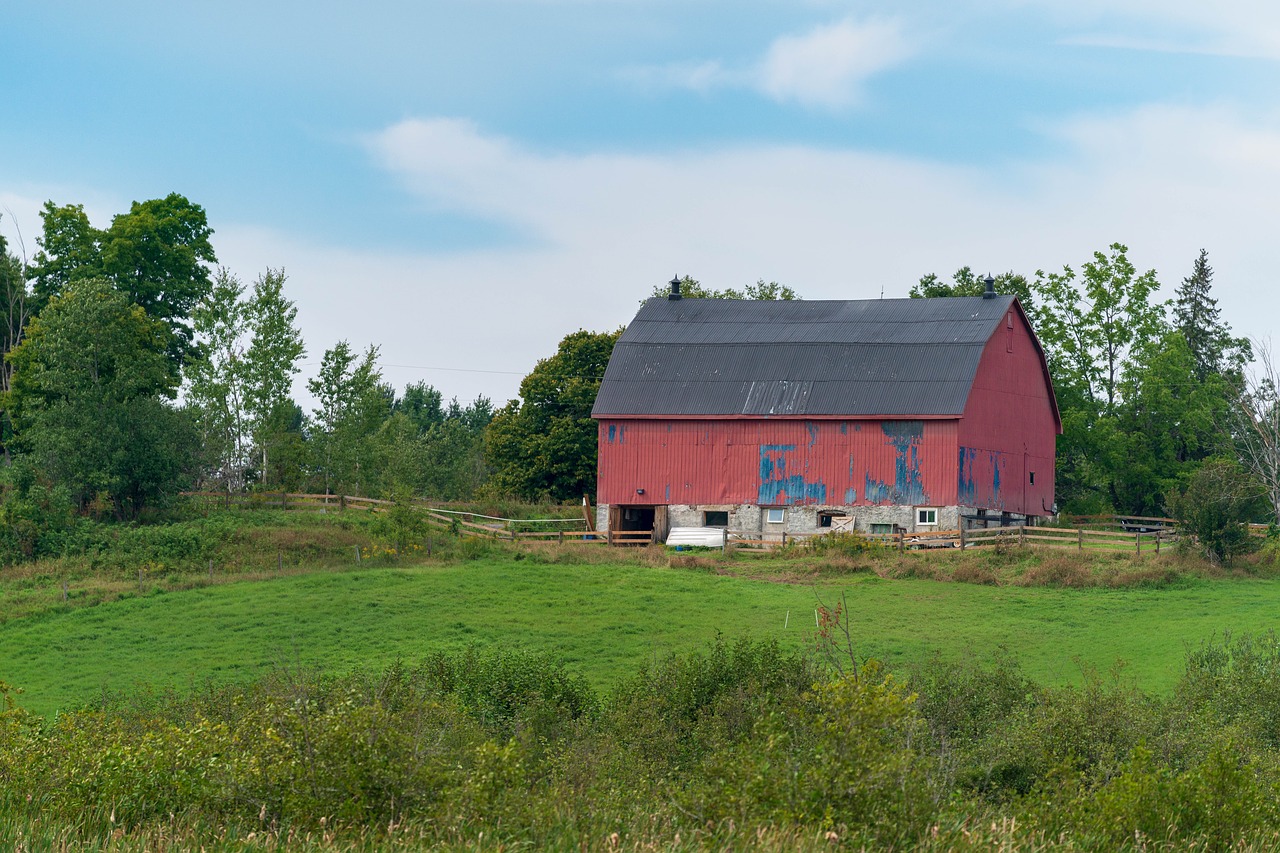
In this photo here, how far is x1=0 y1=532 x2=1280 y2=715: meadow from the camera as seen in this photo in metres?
27.7

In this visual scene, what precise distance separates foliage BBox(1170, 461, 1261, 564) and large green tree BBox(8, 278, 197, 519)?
96.7 ft

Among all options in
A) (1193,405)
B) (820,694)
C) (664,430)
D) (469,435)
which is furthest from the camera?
(469,435)

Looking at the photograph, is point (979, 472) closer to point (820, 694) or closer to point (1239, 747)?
point (1239, 747)

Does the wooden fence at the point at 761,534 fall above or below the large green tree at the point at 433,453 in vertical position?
below

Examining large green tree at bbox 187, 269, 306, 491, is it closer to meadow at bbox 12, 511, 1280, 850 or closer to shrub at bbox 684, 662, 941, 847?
meadow at bbox 12, 511, 1280, 850

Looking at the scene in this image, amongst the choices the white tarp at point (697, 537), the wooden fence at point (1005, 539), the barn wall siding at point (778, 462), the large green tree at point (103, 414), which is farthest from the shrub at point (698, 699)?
the large green tree at point (103, 414)

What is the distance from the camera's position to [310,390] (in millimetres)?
54562

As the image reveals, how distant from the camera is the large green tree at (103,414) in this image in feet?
145

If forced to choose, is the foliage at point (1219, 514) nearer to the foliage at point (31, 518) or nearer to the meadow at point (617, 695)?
the meadow at point (617, 695)

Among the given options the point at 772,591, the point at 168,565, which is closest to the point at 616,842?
the point at 772,591

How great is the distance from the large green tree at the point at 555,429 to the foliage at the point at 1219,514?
25.6 meters

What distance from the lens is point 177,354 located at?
198 ft

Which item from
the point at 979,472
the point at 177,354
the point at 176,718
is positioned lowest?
the point at 176,718

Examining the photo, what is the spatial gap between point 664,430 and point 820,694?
34.4 meters
